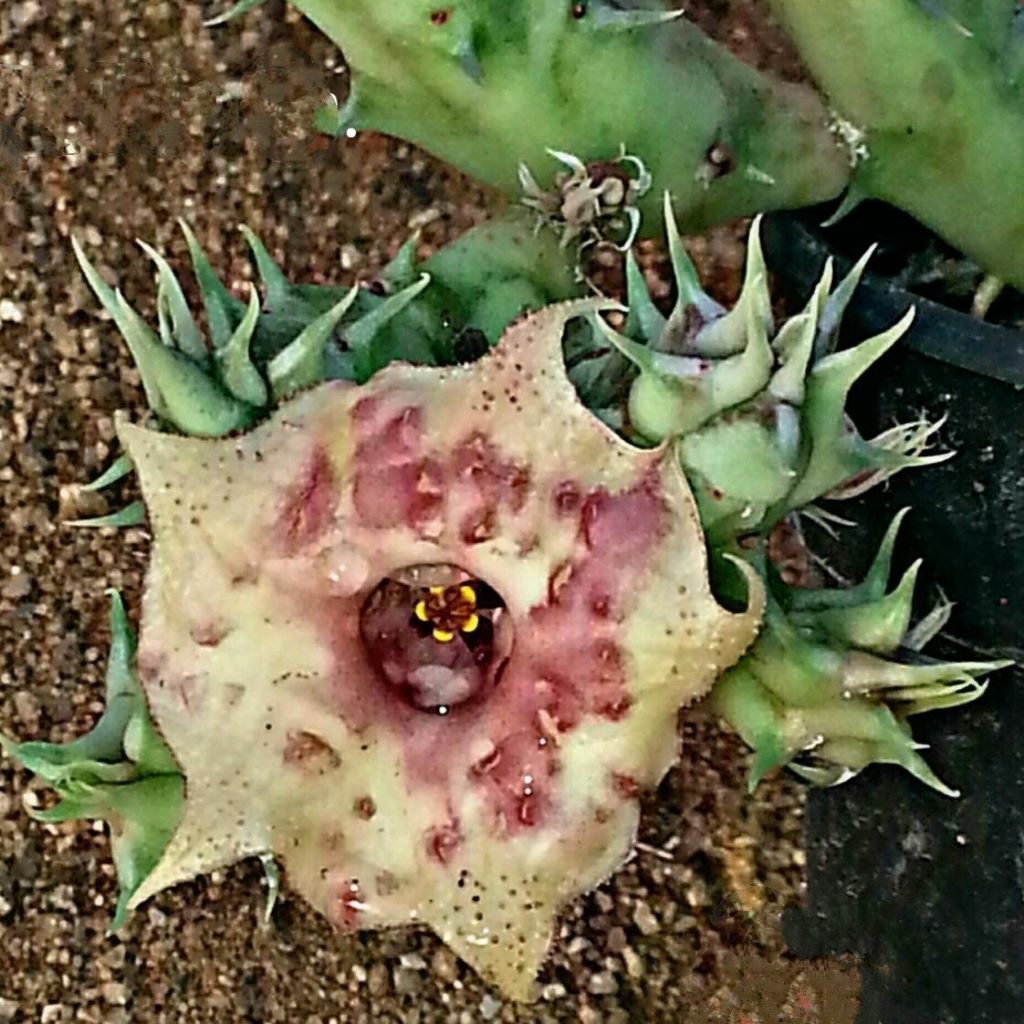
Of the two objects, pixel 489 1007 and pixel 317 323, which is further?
pixel 489 1007

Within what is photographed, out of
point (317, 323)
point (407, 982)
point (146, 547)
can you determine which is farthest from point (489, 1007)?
point (317, 323)

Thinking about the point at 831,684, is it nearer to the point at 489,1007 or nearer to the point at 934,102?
the point at 934,102

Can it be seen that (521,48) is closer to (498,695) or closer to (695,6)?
(498,695)

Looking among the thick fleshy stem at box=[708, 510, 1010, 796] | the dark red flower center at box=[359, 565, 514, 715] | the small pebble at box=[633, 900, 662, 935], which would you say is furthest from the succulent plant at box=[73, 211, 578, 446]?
the small pebble at box=[633, 900, 662, 935]

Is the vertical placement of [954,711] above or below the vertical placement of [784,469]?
below

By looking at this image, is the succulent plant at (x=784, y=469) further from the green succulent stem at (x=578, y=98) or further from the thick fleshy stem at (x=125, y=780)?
the thick fleshy stem at (x=125, y=780)

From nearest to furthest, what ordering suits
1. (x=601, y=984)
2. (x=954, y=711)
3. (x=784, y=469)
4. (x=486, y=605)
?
(x=784, y=469) → (x=486, y=605) → (x=954, y=711) → (x=601, y=984)
